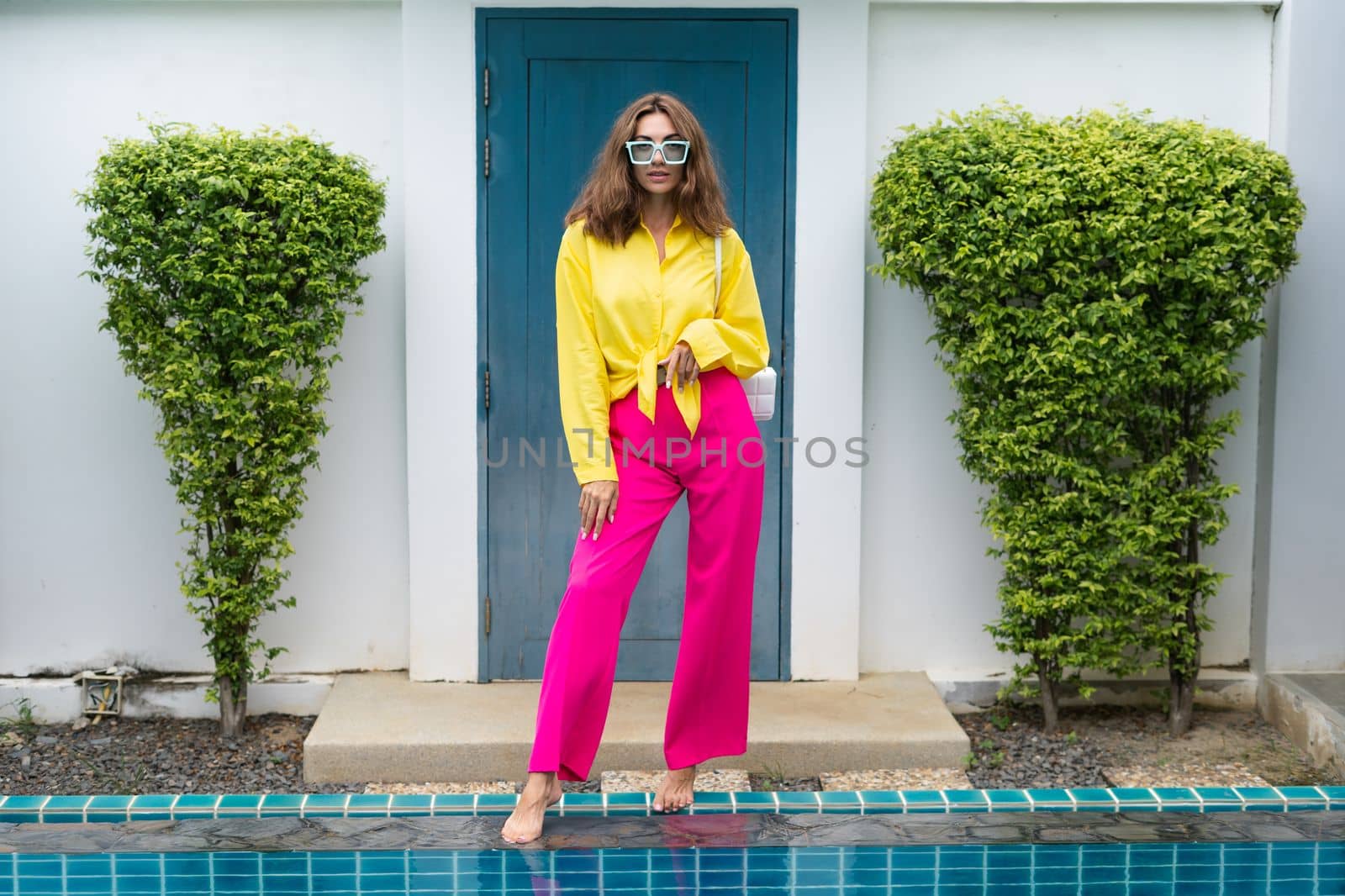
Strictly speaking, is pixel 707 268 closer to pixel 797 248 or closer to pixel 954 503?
pixel 797 248

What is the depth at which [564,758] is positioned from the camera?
3.34m

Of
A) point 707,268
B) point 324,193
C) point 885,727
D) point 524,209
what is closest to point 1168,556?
point 885,727

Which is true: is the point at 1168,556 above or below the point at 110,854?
above

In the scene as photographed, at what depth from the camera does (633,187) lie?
336 cm

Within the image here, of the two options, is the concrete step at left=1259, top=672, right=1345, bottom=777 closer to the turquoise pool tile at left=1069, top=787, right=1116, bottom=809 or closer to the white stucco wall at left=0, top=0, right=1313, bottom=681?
the white stucco wall at left=0, top=0, right=1313, bottom=681

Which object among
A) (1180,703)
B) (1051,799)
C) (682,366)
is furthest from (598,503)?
(1180,703)

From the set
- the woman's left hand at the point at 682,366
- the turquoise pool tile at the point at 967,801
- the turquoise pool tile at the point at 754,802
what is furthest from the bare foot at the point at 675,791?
the woman's left hand at the point at 682,366

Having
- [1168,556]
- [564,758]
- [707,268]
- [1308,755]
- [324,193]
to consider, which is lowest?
[1308,755]

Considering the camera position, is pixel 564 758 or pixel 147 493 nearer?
pixel 564 758

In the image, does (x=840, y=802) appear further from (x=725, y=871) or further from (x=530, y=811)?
(x=530, y=811)

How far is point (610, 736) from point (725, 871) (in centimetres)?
119

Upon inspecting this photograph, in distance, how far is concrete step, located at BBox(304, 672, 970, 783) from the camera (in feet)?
14.2

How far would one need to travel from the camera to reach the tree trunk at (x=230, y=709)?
466cm

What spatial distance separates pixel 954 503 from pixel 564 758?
2183 millimetres
